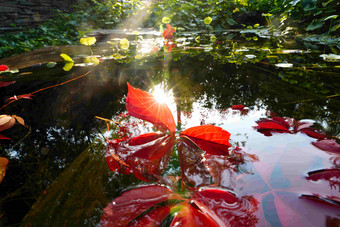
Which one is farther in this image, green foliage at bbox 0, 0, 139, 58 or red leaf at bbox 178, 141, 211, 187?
green foliage at bbox 0, 0, 139, 58

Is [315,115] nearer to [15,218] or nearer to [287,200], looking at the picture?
[287,200]

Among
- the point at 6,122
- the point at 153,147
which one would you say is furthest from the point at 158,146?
the point at 6,122

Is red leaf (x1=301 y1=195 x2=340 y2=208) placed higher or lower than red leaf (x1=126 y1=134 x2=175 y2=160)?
higher

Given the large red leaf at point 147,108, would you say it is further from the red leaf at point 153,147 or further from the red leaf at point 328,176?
the red leaf at point 328,176

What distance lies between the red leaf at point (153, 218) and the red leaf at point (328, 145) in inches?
16.6

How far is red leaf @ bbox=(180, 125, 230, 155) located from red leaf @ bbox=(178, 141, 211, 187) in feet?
0.08

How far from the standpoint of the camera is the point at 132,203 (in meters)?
0.35

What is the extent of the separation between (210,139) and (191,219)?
0.66ft

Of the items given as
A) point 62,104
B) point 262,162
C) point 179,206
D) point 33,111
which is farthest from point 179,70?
point 179,206

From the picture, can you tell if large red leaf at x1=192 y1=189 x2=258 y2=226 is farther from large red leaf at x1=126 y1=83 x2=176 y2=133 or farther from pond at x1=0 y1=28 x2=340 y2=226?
large red leaf at x1=126 y1=83 x2=176 y2=133

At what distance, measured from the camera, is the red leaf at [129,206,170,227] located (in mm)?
315

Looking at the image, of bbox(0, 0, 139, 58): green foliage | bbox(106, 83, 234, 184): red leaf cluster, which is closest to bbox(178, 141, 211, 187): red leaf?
bbox(106, 83, 234, 184): red leaf cluster

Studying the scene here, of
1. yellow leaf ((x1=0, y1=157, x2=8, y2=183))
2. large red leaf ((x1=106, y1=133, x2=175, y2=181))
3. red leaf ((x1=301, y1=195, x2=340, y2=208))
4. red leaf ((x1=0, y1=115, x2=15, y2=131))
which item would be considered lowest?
yellow leaf ((x1=0, y1=157, x2=8, y2=183))

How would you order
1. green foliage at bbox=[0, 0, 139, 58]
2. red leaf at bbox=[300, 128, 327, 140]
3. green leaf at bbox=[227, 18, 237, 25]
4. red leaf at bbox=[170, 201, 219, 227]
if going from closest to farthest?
red leaf at bbox=[170, 201, 219, 227]
red leaf at bbox=[300, 128, 327, 140]
green foliage at bbox=[0, 0, 139, 58]
green leaf at bbox=[227, 18, 237, 25]
